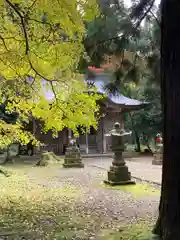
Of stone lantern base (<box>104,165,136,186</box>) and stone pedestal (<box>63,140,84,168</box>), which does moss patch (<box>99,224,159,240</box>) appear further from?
stone pedestal (<box>63,140,84,168</box>)

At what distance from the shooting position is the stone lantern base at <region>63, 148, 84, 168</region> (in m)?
13.7

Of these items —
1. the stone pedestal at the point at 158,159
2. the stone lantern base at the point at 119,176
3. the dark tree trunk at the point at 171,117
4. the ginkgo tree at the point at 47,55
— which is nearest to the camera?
the dark tree trunk at the point at 171,117

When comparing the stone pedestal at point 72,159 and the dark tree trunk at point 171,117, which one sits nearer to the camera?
the dark tree trunk at point 171,117

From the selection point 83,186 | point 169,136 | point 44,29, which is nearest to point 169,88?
point 169,136

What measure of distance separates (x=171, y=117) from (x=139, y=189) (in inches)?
208

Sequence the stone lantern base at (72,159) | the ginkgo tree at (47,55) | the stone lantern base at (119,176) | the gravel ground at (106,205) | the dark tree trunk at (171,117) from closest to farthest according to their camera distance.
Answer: the dark tree trunk at (171,117), the ginkgo tree at (47,55), the gravel ground at (106,205), the stone lantern base at (119,176), the stone lantern base at (72,159)

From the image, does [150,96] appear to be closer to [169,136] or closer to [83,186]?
[83,186]

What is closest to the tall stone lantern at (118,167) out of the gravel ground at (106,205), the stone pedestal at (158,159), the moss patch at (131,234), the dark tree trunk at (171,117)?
the gravel ground at (106,205)

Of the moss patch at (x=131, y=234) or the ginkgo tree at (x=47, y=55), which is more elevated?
the ginkgo tree at (x=47, y=55)

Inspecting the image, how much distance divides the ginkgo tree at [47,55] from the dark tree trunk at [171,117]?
3.08 feet

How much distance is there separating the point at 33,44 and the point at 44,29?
0.28 meters

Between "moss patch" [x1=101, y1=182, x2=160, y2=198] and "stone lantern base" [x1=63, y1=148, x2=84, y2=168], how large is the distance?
443 centimetres

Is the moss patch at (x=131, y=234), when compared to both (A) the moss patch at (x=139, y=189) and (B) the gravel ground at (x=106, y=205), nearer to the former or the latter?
(B) the gravel ground at (x=106, y=205)

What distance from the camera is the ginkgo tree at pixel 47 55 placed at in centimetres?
407
